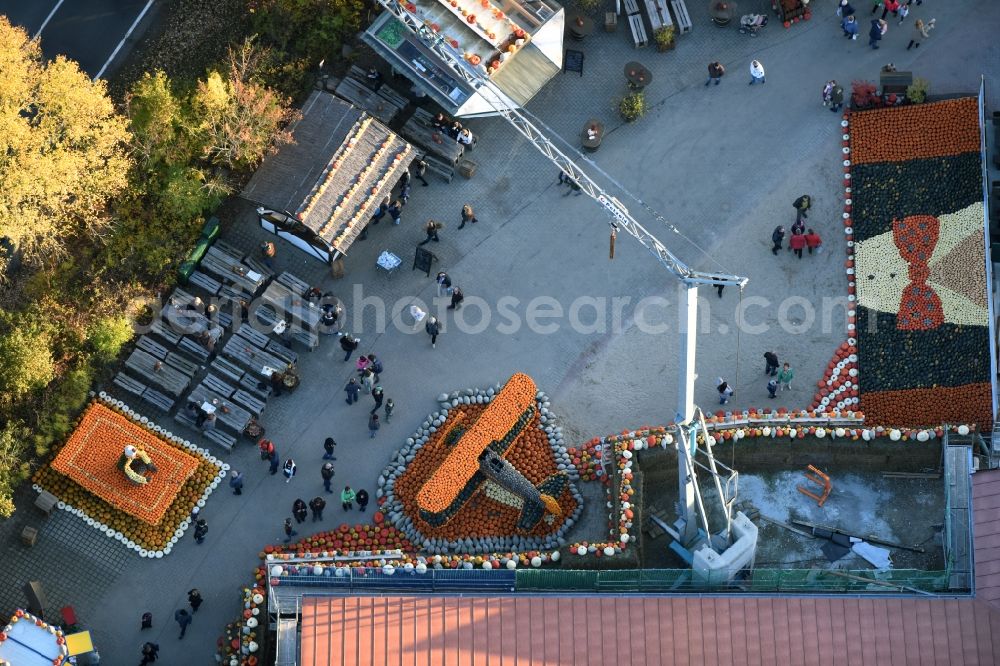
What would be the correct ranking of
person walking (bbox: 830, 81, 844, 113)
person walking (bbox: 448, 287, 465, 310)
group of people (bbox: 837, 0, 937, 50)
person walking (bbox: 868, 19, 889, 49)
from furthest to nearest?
group of people (bbox: 837, 0, 937, 50), person walking (bbox: 868, 19, 889, 49), person walking (bbox: 830, 81, 844, 113), person walking (bbox: 448, 287, 465, 310)

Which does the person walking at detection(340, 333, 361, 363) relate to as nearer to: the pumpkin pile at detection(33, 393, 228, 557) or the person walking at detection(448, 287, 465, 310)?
the person walking at detection(448, 287, 465, 310)

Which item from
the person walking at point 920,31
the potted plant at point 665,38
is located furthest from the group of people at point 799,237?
the potted plant at point 665,38

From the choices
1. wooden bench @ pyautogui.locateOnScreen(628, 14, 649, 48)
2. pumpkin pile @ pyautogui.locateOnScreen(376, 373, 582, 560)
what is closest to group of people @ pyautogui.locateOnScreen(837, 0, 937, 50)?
wooden bench @ pyautogui.locateOnScreen(628, 14, 649, 48)

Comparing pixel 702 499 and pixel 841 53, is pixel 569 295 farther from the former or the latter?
pixel 841 53

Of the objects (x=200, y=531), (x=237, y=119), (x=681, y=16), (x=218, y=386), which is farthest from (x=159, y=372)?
(x=681, y=16)

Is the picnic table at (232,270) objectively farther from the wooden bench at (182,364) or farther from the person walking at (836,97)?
the person walking at (836,97)

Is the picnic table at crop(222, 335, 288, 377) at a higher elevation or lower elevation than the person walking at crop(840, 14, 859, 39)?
lower
